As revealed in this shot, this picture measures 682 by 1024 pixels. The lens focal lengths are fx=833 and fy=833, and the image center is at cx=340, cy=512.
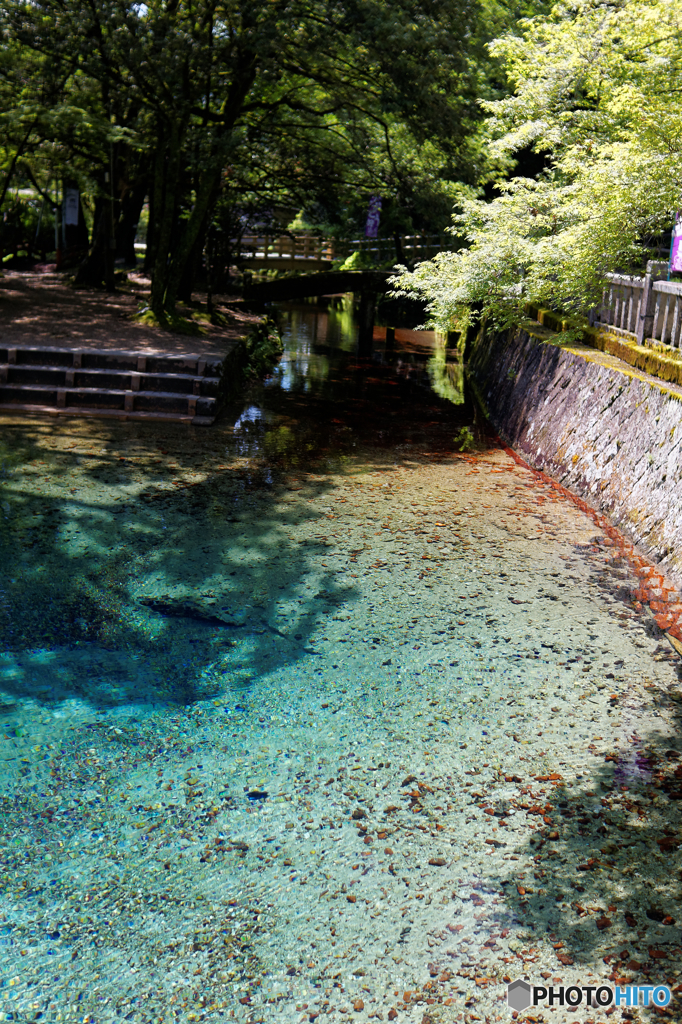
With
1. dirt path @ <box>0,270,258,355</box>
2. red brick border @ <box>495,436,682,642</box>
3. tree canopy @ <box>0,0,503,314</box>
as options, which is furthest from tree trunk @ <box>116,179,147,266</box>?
red brick border @ <box>495,436,682,642</box>


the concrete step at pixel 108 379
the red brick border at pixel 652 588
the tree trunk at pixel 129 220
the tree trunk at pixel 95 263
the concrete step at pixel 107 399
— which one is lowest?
the red brick border at pixel 652 588

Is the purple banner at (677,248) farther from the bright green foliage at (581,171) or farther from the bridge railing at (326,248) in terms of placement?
the bridge railing at (326,248)

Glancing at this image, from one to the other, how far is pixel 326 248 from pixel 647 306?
30019mm

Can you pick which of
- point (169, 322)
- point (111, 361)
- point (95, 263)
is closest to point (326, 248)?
point (95, 263)

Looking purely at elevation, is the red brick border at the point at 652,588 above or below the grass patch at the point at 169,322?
below

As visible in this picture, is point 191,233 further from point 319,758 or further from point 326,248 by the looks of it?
point 326,248

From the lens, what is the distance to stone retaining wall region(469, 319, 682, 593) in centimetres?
753

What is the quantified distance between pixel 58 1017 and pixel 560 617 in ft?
15.4

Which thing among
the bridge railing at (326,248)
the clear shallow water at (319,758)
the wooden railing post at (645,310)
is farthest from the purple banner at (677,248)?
the bridge railing at (326,248)

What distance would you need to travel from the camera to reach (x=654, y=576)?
7.24 meters

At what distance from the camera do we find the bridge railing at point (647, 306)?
339 inches

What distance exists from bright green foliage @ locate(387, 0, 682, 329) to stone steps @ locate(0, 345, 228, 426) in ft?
14.0

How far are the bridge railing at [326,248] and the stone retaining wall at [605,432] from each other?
1776 centimetres

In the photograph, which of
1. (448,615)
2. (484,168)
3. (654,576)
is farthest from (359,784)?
(484,168)
